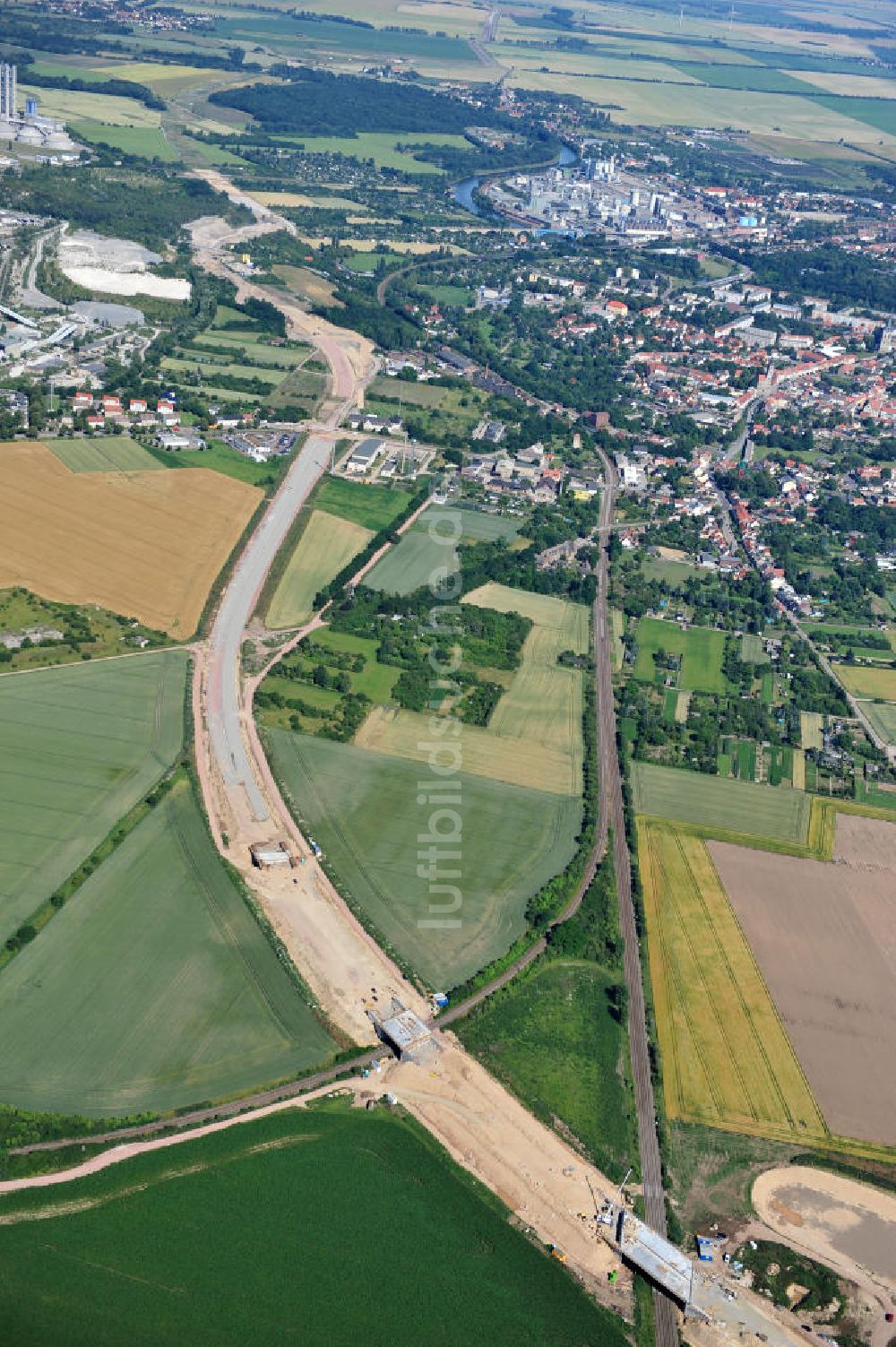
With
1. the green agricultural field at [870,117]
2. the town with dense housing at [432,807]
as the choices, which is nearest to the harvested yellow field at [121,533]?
the town with dense housing at [432,807]

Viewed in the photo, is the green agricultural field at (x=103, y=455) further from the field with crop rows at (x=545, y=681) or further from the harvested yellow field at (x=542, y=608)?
the field with crop rows at (x=545, y=681)

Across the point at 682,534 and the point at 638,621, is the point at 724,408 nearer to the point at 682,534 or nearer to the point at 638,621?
the point at 682,534

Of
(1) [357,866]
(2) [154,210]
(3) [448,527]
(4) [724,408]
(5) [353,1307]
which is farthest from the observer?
(2) [154,210]

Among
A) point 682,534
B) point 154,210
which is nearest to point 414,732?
point 682,534

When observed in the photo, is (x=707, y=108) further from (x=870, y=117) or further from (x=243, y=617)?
(x=243, y=617)

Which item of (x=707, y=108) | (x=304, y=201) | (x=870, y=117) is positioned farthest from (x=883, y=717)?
(x=870, y=117)
